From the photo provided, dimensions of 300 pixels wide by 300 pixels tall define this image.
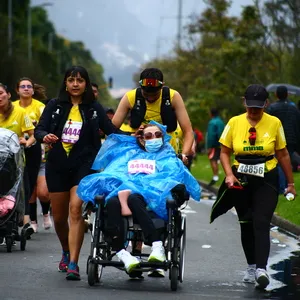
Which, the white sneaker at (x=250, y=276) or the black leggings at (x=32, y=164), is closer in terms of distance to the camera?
the white sneaker at (x=250, y=276)

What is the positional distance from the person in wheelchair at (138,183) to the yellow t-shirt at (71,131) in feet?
0.93

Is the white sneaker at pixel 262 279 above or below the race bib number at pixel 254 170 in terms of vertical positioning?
below

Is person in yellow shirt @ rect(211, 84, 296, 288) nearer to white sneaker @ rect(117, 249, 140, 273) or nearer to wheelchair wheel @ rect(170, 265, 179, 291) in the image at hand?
wheelchair wheel @ rect(170, 265, 179, 291)

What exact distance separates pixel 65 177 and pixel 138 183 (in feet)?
2.52

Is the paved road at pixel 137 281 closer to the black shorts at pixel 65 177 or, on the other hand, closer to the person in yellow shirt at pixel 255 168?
the person in yellow shirt at pixel 255 168

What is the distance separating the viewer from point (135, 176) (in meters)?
9.63

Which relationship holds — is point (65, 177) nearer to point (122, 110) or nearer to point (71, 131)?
point (71, 131)

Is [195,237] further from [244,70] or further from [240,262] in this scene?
[244,70]

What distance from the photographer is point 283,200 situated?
19359 millimetres

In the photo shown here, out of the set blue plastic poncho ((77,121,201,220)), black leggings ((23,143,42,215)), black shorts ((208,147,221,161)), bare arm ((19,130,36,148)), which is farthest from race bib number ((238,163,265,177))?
black shorts ((208,147,221,161))

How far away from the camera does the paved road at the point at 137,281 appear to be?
8.91 m

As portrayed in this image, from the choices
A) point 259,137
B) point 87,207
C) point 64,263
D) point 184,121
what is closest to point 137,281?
point 64,263

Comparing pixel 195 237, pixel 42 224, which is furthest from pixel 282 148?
pixel 42 224

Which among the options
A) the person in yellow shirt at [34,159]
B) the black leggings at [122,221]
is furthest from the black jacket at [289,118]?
the black leggings at [122,221]
